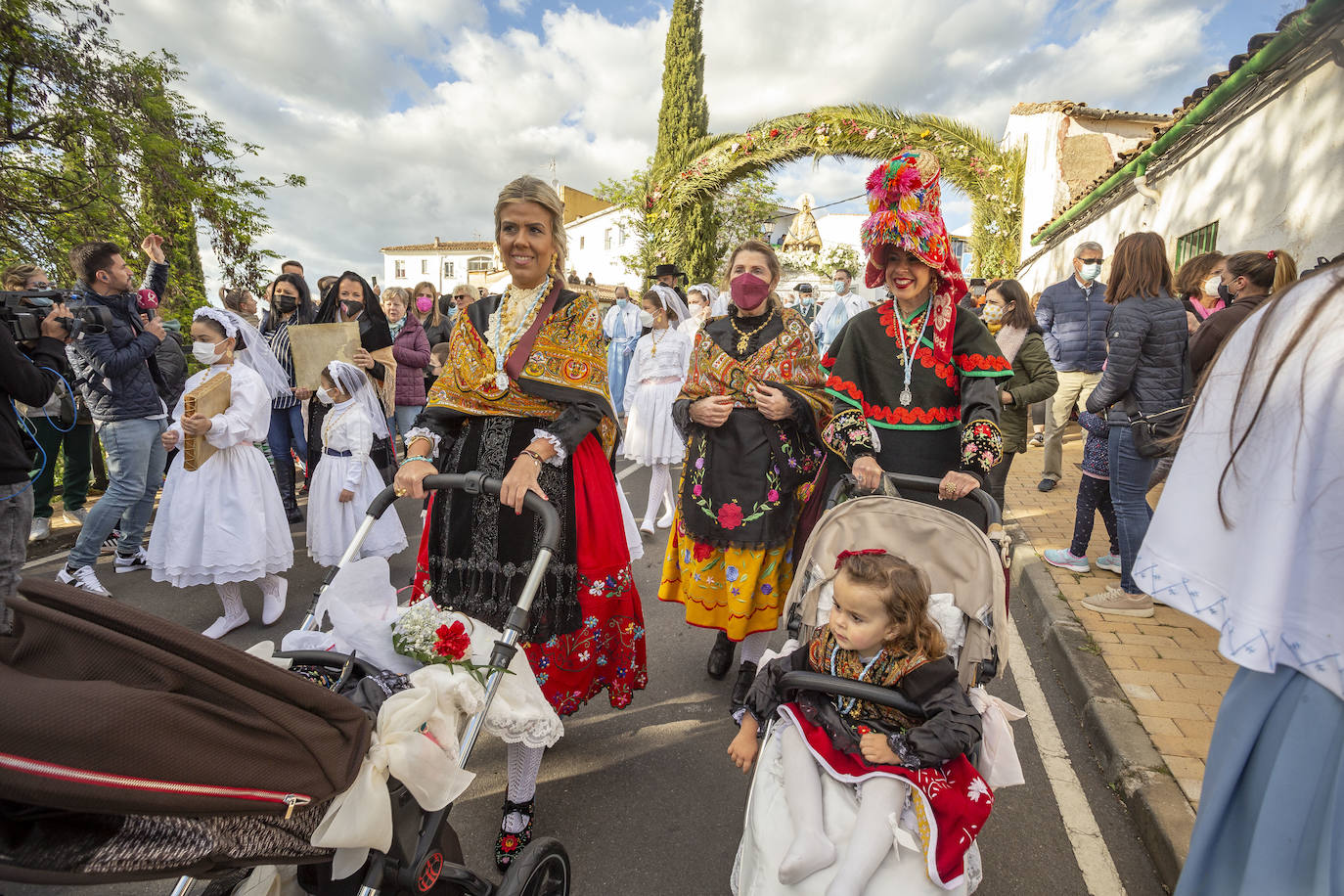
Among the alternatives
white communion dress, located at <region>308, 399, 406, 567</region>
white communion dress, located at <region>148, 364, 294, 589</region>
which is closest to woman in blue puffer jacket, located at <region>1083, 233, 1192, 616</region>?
white communion dress, located at <region>308, 399, 406, 567</region>

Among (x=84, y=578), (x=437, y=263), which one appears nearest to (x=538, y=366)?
(x=84, y=578)

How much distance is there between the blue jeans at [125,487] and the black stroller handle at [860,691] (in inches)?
190

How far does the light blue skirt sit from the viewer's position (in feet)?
3.85

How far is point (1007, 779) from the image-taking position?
2.00 metres

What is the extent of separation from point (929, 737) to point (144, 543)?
6654 millimetres

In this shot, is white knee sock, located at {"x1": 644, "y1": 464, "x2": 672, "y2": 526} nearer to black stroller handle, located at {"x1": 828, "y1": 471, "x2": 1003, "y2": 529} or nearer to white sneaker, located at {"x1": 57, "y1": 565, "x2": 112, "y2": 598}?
black stroller handle, located at {"x1": 828, "y1": 471, "x2": 1003, "y2": 529}

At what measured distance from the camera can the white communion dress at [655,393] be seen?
687 centimetres

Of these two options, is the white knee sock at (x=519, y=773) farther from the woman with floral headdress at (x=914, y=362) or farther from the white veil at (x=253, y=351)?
the white veil at (x=253, y=351)

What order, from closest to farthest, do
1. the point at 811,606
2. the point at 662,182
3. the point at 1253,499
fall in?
the point at 1253,499 < the point at 811,606 < the point at 662,182

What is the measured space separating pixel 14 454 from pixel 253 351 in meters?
2.75

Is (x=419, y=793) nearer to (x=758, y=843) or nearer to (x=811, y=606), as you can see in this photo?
(x=758, y=843)

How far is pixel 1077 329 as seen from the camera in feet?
22.1

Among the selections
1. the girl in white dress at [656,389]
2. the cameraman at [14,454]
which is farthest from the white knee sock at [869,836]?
the girl in white dress at [656,389]

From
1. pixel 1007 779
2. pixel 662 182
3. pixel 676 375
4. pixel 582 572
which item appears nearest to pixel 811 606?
pixel 1007 779
